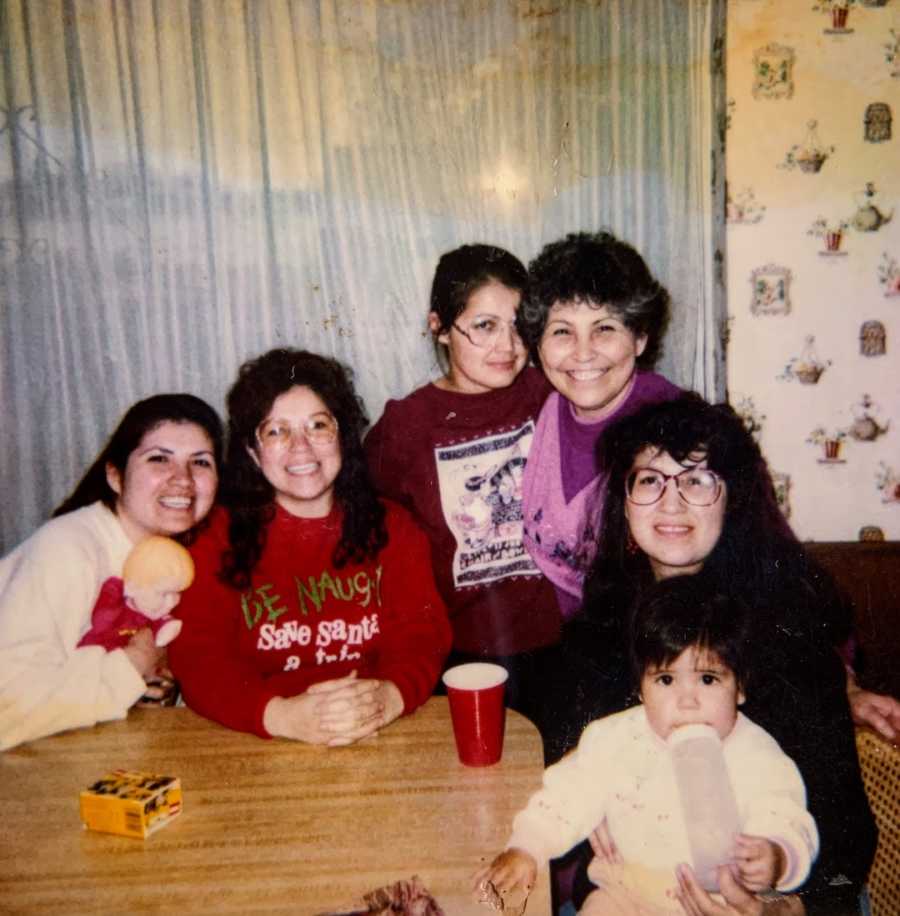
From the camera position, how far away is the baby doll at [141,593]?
5.01ft

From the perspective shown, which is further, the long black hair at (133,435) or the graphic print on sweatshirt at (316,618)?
the long black hair at (133,435)

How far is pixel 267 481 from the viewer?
1.62 meters

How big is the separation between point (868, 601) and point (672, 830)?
168 cm

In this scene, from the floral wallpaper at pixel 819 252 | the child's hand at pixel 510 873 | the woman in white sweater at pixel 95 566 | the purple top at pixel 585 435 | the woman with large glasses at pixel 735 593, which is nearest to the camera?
the child's hand at pixel 510 873

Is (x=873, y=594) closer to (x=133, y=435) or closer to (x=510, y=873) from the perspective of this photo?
(x=510, y=873)

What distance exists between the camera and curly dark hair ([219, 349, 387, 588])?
1.58m

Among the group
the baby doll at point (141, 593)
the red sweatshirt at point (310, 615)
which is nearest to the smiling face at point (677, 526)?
the red sweatshirt at point (310, 615)

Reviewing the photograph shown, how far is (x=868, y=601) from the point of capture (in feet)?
7.66

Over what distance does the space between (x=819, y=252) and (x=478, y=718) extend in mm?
2108

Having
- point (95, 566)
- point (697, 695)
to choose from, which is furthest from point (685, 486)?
point (95, 566)

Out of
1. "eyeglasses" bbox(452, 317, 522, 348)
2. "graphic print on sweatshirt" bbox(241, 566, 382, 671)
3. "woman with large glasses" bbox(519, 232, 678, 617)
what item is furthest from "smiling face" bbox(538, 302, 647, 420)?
"graphic print on sweatshirt" bbox(241, 566, 382, 671)

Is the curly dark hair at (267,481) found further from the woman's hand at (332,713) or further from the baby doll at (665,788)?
the baby doll at (665,788)

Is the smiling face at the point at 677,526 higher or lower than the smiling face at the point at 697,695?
higher

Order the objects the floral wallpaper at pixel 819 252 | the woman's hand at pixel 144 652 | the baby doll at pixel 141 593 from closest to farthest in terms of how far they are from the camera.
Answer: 1. the woman's hand at pixel 144 652
2. the baby doll at pixel 141 593
3. the floral wallpaper at pixel 819 252
